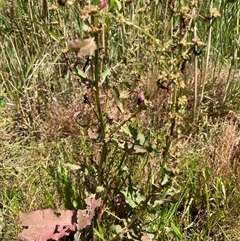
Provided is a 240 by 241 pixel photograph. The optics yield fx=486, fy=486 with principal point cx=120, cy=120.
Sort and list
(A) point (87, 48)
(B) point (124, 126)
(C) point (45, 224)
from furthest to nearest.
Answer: (C) point (45, 224)
(B) point (124, 126)
(A) point (87, 48)

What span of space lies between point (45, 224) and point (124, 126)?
18.7 inches

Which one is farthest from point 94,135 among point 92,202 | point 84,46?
point 84,46

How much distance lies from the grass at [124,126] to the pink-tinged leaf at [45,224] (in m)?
0.06

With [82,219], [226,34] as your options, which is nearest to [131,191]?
[82,219]

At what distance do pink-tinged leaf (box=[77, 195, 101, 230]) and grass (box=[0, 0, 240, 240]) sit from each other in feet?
0.18

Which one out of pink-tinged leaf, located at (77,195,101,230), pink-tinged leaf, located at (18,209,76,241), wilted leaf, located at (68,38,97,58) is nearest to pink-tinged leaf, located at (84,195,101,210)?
pink-tinged leaf, located at (77,195,101,230)

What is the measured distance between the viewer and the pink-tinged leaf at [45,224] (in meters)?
1.66

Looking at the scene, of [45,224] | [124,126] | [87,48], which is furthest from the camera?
[45,224]

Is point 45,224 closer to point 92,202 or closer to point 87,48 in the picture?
point 92,202

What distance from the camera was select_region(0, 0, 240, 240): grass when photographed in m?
1.49

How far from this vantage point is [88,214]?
5.15ft

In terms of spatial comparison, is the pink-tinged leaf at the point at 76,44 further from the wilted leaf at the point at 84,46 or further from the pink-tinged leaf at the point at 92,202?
the pink-tinged leaf at the point at 92,202

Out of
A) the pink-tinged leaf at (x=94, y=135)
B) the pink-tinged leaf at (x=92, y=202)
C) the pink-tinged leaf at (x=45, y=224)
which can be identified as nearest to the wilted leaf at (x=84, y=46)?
the pink-tinged leaf at (x=94, y=135)

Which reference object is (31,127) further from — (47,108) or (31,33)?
(31,33)
